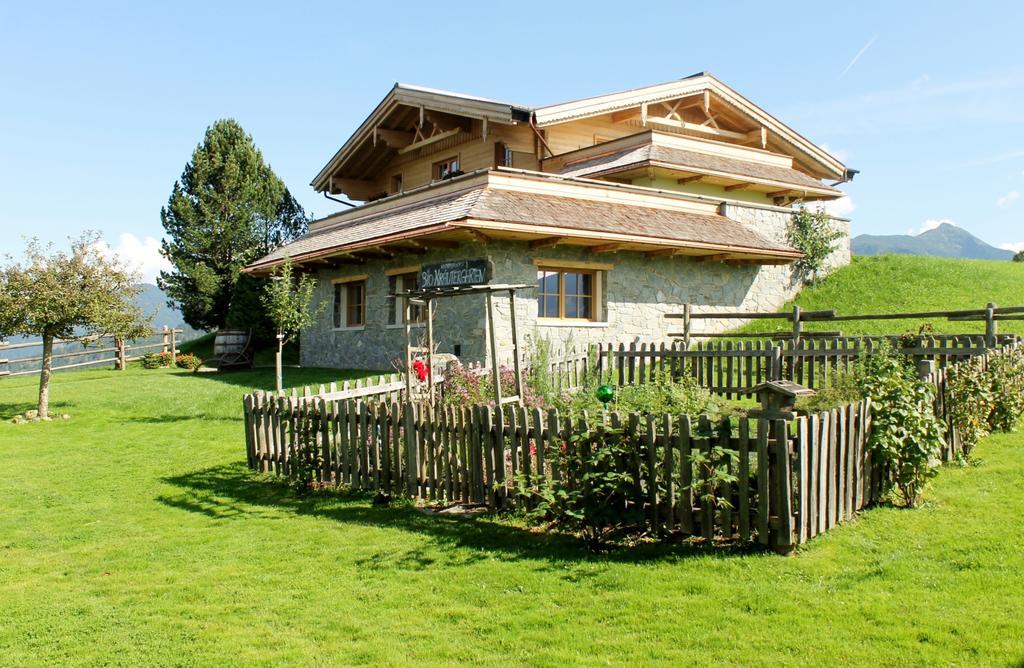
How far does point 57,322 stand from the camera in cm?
1462

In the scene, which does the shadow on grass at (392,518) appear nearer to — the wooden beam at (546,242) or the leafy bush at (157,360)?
the wooden beam at (546,242)

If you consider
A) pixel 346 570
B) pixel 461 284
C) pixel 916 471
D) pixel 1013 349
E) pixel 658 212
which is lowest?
pixel 346 570

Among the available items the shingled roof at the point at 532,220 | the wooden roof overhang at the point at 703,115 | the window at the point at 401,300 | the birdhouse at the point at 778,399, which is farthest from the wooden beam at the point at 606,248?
the birdhouse at the point at 778,399

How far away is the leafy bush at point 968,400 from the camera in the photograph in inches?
318

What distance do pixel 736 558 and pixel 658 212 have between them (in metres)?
14.4

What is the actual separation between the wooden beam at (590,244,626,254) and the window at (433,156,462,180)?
26.8 feet

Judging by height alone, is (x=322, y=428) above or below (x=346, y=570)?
above

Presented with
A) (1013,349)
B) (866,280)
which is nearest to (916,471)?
(1013,349)

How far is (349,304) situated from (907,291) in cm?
1556

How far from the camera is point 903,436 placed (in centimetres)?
626

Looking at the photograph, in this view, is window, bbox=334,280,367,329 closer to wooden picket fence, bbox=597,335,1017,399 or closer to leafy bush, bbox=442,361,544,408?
wooden picket fence, bbox=597,335,1017,399

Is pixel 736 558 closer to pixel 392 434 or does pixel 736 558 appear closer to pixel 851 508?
pixel 851 508

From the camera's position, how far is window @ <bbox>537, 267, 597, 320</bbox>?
16.6m

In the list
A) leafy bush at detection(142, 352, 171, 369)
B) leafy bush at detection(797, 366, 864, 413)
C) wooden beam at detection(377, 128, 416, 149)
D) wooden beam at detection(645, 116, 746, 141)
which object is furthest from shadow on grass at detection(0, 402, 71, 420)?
wooden beam at detection(645, 116, 746, 141)
